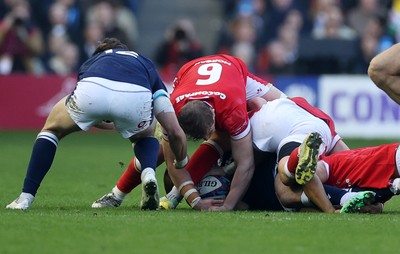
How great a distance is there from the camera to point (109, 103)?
8773 mm

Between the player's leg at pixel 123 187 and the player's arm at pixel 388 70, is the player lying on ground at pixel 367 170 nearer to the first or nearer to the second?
the player's arm at pixel 388 70

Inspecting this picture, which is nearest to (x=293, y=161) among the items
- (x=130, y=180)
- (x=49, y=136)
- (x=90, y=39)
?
(x=130, y=180)

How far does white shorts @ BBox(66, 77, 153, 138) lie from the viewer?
8781 mm

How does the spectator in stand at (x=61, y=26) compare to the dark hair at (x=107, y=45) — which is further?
the spectator in stand at (x=61, y=26)

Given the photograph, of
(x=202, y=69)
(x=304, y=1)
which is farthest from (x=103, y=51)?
(x=304, y=1)

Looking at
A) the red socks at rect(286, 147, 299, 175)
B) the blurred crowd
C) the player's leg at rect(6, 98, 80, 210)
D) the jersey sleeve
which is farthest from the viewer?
the blurred crowd

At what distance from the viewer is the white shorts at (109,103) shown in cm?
878

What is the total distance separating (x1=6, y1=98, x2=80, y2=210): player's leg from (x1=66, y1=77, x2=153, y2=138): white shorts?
0.10 m

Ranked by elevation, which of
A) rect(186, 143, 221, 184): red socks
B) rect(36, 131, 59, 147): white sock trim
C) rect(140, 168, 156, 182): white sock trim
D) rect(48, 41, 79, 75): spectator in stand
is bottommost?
rect(48, 41, 79, 75): spectator in stand

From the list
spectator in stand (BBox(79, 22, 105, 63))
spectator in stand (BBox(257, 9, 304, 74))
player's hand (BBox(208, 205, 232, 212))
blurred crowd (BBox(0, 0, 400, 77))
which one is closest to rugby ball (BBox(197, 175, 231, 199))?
player's hand (BBox(208, 205, 232, 212))

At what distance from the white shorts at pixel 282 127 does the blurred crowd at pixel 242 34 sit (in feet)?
33.8

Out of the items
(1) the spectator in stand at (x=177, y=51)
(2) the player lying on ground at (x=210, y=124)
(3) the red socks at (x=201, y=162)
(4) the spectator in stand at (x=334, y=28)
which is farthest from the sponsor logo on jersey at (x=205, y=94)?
(4) the spectator in stand at (x=334, y=28)

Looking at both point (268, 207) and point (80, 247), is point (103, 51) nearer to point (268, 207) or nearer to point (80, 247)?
point (268, 207)

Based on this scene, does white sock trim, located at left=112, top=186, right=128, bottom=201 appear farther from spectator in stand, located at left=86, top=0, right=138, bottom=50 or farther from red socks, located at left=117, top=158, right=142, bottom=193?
spectator in stand, located at left=86, top=0, right=138, bottom=50
